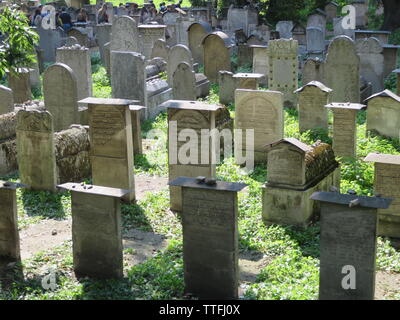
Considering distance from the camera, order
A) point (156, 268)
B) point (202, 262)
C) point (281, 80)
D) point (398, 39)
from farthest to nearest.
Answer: point (398, 39), point (281, 80), point (156, 268), point (202, 262)

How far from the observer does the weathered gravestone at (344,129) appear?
39.5ft

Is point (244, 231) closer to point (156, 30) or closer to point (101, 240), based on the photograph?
point (101, 240)

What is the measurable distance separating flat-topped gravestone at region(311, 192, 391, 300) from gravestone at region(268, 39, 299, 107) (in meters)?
9.33

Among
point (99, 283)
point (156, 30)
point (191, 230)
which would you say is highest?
point (156, 30)

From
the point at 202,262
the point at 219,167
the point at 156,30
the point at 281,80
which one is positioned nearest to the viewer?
the point at 202,262

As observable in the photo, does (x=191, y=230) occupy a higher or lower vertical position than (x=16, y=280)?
higher

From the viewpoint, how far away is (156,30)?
20.9m

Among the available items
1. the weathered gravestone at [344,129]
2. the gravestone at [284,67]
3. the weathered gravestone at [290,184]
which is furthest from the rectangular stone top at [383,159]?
the gravestone at [284,67]

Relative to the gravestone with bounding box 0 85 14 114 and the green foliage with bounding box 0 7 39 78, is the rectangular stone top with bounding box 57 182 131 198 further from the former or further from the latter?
the gravestone with bounding box 0 85 14 114

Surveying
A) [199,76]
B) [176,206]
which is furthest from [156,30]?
[176,206]

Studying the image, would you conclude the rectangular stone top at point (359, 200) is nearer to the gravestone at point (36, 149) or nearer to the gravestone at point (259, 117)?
the gravestone at point (259, 117)

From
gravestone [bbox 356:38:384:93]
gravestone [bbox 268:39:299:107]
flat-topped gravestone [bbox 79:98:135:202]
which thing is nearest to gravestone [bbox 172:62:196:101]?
gravestone [bbox 268:39:299:107]

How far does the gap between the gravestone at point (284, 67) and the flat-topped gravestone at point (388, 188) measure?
6.92m

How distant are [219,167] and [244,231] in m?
2.78
